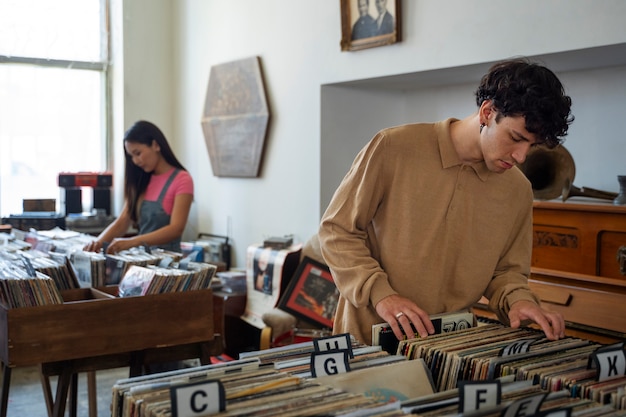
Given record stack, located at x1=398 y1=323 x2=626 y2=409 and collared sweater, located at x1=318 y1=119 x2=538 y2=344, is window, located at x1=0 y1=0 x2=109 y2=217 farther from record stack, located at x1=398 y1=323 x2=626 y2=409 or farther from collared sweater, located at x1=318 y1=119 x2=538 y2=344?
record stack, located at x1=398 y1=323 x2=626 y2=409

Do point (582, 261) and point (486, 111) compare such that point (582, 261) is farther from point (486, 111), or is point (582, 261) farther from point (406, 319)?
point (406, 319)

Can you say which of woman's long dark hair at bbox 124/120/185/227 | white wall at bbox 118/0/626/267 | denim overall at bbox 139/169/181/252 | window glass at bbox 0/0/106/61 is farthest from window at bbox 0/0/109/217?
denim overall at bbox 139/169/181/252

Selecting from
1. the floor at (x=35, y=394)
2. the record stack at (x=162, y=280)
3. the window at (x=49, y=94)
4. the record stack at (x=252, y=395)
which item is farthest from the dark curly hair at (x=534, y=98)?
the window at (x=49, y=94)

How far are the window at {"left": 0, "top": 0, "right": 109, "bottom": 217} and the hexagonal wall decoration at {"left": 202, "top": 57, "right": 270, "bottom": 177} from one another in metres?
1.24

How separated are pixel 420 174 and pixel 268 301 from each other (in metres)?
2.95

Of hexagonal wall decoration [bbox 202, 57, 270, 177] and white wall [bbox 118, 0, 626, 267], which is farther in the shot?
hexagonal wall decoration [bbox 202, 57, 270, 177]

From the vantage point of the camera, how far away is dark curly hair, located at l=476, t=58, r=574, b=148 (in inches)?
69.2

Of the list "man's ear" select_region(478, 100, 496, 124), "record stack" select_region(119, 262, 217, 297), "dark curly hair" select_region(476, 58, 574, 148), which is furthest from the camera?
"record stack" select_region(119, 262, 217, 297)

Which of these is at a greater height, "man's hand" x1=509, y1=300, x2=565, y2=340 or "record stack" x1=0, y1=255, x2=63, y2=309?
"man's hand" x1=509, y1=300, x2=565, y2=340

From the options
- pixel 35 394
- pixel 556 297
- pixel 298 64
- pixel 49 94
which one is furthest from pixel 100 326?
pixel 49 94

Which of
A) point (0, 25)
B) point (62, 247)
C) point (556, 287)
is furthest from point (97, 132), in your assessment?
point (556, 287)

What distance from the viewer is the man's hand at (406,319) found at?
179 cm

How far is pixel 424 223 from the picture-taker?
208 cm

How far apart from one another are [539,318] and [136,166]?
9.27 ft
